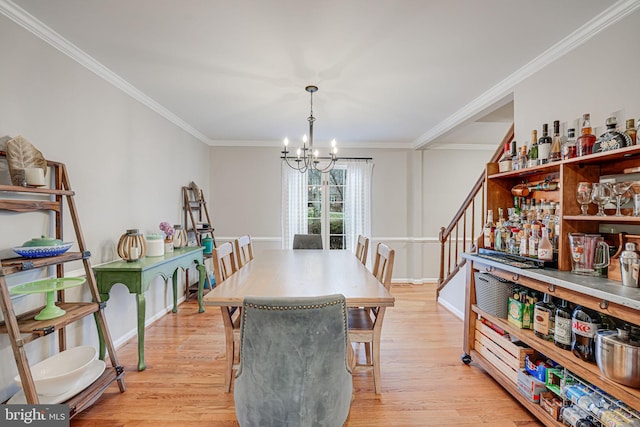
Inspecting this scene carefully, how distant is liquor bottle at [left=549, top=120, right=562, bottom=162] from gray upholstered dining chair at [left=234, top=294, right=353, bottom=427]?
1.76 m

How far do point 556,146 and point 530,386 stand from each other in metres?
1.50

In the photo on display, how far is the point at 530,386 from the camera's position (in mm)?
1773

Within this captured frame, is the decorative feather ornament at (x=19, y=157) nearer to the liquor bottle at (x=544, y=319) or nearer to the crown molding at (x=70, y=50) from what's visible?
the crown molding at (x=70, y=50)

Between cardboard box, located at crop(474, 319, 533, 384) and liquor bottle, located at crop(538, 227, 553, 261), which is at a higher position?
liquor bottle, located at crop(538, 227, 553, 261)

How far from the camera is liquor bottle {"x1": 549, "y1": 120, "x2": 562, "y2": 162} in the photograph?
1927 millimetres

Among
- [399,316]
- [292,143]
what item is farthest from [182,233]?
[399,316]

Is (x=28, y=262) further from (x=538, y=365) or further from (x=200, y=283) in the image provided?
(x=538, y=365)

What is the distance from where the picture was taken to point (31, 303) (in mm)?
1873

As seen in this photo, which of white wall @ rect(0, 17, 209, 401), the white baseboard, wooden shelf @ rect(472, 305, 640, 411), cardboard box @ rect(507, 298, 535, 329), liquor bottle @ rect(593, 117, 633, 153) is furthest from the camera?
the white baseboard

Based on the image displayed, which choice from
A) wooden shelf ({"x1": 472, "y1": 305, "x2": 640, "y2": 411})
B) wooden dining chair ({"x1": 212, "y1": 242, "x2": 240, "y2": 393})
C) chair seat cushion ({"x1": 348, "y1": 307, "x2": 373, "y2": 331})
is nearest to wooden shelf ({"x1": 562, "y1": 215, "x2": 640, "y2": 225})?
wooden shelf ({"x1": 472, "y1": 305, "x2": 640, "y2": 411})

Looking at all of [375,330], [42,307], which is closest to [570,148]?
[375,330]

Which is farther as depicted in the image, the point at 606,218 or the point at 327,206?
the point at 327,206

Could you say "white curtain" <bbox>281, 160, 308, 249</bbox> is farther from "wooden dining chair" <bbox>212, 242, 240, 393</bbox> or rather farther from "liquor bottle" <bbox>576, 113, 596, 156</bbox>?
"liquor bottle" <bbox>576, 113, 596, 156</bbox>

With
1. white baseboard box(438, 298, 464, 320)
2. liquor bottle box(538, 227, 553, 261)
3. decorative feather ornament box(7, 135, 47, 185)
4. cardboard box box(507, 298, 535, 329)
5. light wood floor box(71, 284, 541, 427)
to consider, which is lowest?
light wood floor box(71, 284, 541, 427)
